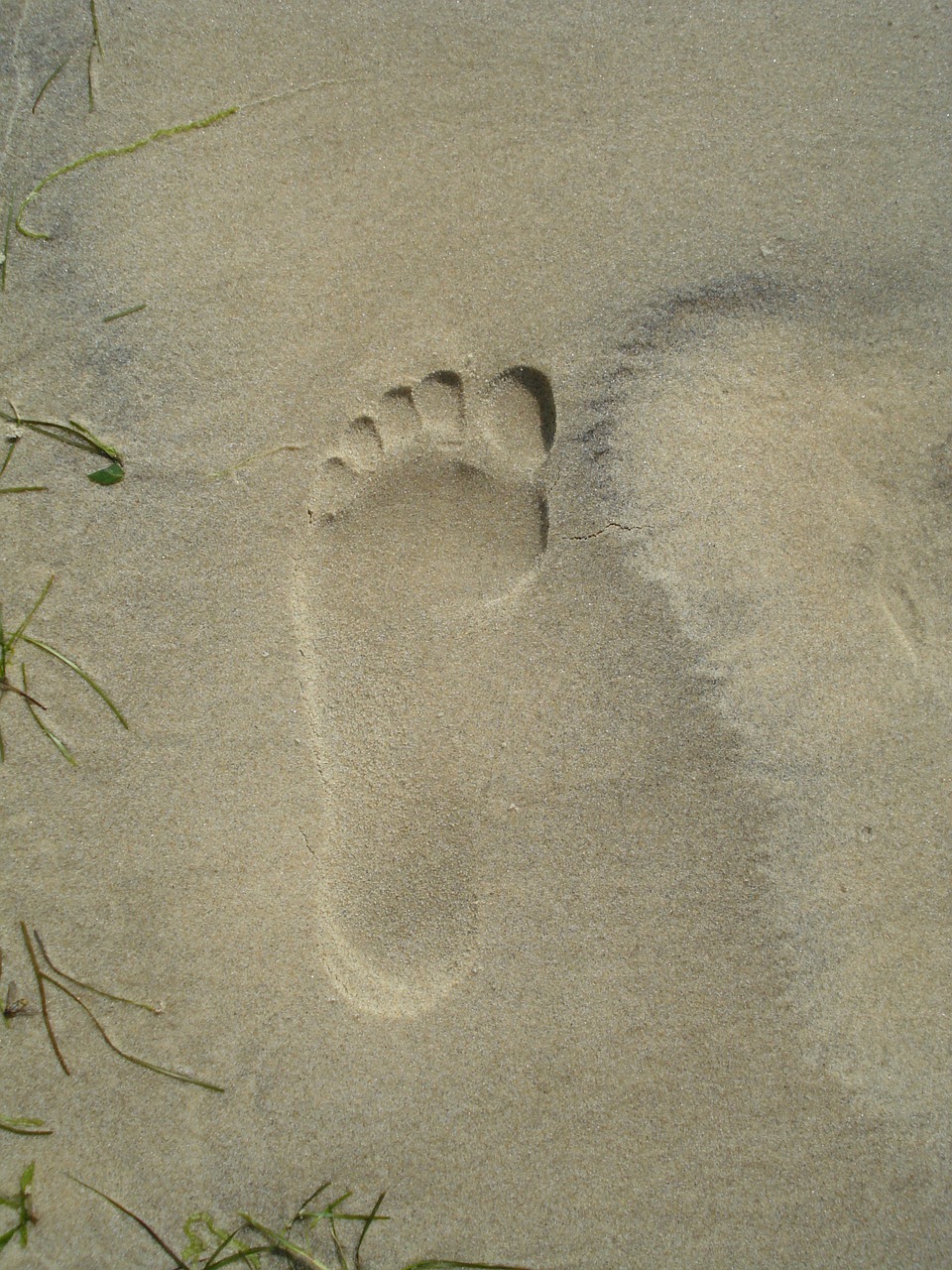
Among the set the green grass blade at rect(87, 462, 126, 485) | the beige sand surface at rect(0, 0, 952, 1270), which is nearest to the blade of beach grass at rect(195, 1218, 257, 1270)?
the beige sand surface at rect(0, 0, 952, 1270)

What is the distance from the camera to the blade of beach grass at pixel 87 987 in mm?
1374

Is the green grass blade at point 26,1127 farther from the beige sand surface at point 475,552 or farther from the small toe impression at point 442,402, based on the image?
the small toe impression at point 442,402

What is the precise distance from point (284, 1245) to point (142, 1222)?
10.7 inches

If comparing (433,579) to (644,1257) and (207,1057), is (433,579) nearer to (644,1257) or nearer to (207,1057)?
(207,1057)

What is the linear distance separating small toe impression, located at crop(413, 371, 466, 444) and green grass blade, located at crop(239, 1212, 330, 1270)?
1524 mm

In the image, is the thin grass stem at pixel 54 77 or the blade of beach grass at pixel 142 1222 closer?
the blade of beach grass at pixel 142 1222

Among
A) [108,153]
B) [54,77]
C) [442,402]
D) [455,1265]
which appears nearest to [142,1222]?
[455,1265]

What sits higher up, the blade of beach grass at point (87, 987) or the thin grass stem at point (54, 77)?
the thin grass stem at point (54, 77)

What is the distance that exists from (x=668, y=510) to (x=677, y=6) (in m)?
1.00

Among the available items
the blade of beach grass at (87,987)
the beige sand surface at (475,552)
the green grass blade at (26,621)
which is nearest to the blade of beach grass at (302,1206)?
the beige sand surface at (475,552)

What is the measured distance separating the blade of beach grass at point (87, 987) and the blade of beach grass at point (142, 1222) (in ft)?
1.07

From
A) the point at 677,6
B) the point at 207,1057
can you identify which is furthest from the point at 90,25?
the point at 207,1057

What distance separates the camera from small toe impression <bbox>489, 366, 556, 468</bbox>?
1.40 metres

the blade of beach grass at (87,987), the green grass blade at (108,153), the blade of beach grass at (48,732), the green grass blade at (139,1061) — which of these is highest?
the green grass blade at (108,153)
